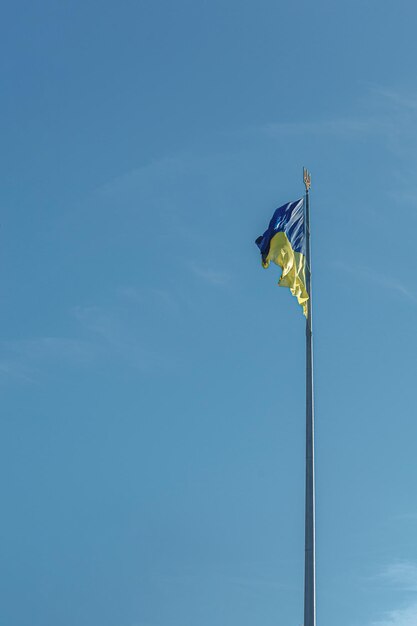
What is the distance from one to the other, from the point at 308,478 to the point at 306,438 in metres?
1.29

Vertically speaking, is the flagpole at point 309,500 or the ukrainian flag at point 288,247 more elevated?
the ukrainian flag at point 288,247

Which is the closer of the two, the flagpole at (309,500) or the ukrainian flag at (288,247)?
the flagpole at (309,500)

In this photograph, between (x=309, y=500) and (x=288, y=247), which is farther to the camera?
(x=288, y=247)

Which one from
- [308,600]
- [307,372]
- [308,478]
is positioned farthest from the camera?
[307,372]

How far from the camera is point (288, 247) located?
34.0 m

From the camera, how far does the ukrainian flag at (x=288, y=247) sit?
3359cm

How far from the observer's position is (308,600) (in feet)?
87.3

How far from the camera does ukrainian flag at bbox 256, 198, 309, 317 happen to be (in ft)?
110

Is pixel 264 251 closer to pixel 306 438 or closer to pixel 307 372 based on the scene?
pixel 307 372

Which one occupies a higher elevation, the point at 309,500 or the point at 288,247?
the point at 288,247

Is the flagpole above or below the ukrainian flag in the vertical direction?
below

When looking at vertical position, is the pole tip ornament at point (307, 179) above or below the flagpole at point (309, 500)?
above

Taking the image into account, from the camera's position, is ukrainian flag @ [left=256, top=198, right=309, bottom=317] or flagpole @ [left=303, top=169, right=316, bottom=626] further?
ukrainian flag @ [left=256, top=198, right=309, bottom=317]

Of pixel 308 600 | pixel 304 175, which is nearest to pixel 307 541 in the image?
pixel 308 600
